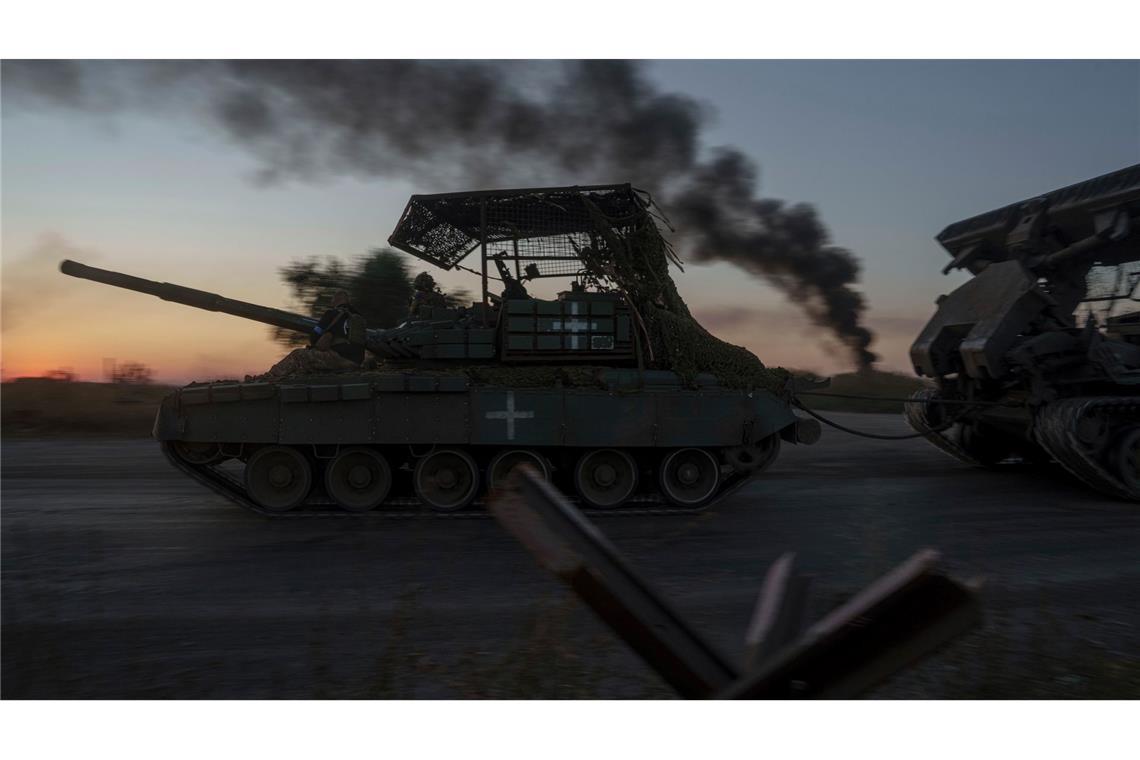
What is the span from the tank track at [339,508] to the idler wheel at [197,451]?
49 millimetres

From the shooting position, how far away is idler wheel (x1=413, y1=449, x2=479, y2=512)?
314 inches

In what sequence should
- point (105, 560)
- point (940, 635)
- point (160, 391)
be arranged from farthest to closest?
point (160, 391), point (105, 560), point (940, 635)

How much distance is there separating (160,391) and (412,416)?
1427 cm

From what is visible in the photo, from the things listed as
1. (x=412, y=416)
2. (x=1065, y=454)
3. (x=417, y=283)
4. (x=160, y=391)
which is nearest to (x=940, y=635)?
(x=412, y=416)

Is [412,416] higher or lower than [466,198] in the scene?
lower

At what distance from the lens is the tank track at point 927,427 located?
11.1 metres

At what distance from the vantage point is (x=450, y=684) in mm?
3500

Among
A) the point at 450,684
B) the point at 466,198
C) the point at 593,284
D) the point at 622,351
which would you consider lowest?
the point at 450,684

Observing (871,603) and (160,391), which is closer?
(871,603)

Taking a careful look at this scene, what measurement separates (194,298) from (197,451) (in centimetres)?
201

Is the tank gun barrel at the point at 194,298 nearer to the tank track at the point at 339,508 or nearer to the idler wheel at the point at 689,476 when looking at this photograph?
the tank track at the point at 339,508

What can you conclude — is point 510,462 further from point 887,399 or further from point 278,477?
point 887,399

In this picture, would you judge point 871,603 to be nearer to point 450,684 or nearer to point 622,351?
point 450,684

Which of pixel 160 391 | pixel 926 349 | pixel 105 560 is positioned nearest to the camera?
pixel 105 560
